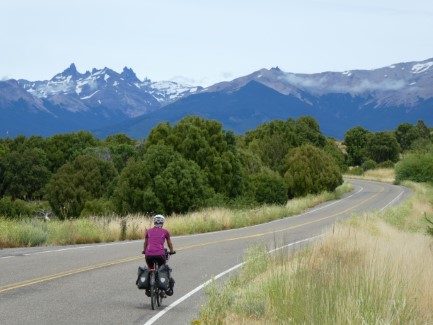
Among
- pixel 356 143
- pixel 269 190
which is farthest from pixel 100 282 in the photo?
pixel 356 143

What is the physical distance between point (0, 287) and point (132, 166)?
33130mm

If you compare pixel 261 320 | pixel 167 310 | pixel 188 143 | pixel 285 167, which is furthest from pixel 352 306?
pixel 285 167

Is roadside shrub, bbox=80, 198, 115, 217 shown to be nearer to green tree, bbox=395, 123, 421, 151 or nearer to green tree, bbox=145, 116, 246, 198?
green tree, bbox=145, 116, 246, 198

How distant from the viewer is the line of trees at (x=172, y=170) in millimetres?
44594

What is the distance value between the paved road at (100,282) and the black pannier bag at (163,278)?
1.38 ft

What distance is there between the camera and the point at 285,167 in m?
66.4

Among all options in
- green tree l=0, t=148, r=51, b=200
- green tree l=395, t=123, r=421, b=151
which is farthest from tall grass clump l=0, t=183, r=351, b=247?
green tree l=395, t=123, r=421, b=151

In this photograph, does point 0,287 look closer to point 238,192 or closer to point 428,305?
point 428,305

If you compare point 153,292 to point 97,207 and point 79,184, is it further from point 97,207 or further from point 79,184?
point 79,184

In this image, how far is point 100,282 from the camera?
1408cm

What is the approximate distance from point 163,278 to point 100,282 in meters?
2.91

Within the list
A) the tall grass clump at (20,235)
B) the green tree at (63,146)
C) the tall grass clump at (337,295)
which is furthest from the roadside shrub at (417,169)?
the tall grass clump at (337,295)

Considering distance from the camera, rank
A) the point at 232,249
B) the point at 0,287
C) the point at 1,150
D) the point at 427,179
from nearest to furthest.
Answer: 1. the point at 0,287
2. the point at 232,249
3. the point at 427,179
4. the point at 1,150

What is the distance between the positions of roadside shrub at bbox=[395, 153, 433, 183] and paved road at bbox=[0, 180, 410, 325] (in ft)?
208
